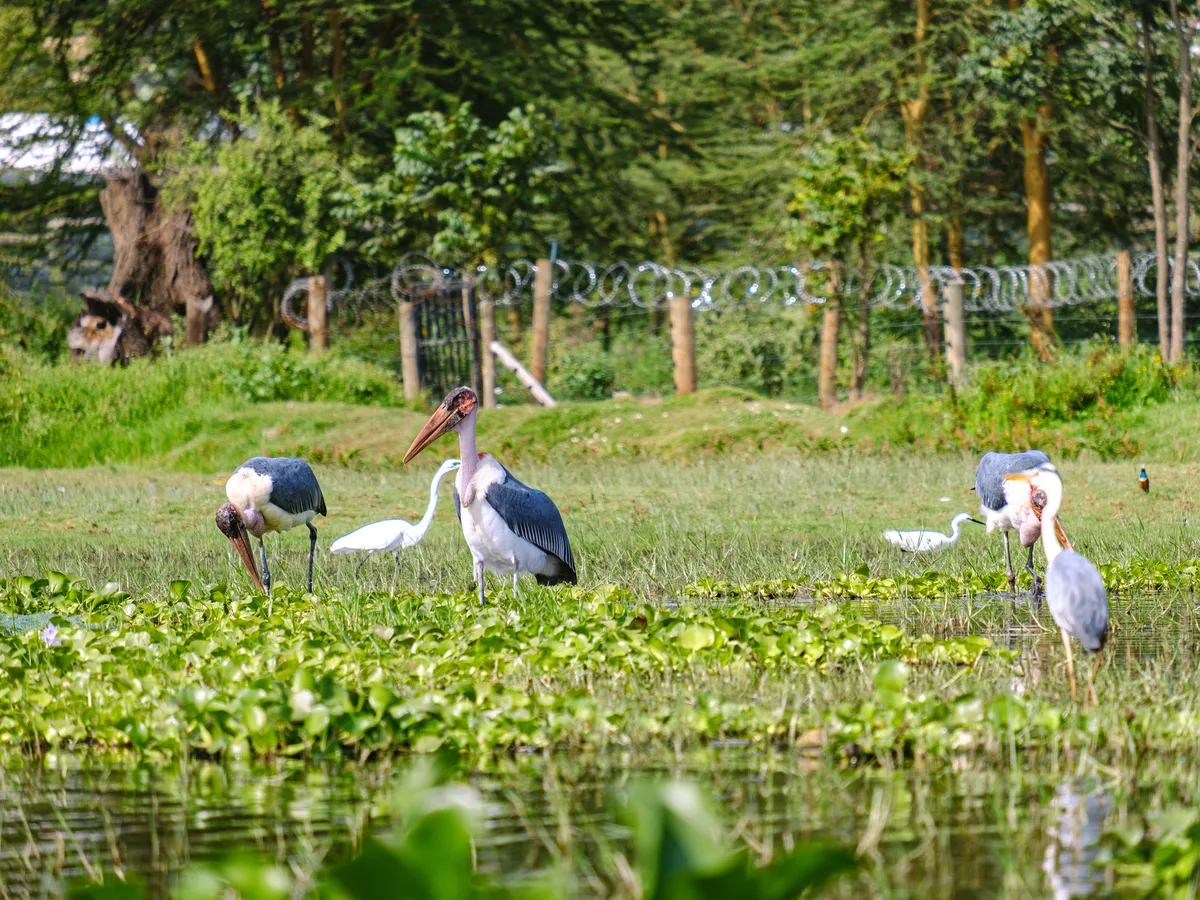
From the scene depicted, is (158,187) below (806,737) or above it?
above

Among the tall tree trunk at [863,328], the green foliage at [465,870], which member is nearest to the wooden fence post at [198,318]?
the tall tree trunk at [863,328]

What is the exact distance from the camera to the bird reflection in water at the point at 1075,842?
353 centimetres

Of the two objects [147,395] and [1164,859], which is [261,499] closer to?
[1164,859]

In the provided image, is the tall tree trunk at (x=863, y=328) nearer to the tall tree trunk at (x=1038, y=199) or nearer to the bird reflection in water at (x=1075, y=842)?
the tall tree trunk at (x=1038, y=199)

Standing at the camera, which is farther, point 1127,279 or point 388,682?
point 1127,279

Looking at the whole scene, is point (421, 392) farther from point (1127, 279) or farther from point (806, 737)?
point (806, 737)

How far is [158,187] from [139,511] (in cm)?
1353

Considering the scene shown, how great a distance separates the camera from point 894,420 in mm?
16469

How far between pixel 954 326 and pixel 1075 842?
14.9m

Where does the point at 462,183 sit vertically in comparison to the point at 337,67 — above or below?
below

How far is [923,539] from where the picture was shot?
9.73 m

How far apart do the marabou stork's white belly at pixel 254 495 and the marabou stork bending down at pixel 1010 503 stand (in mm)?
4025

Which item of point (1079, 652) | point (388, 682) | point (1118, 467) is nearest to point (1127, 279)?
point (1118, 467)

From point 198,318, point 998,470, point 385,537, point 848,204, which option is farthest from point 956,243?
point 385,537
